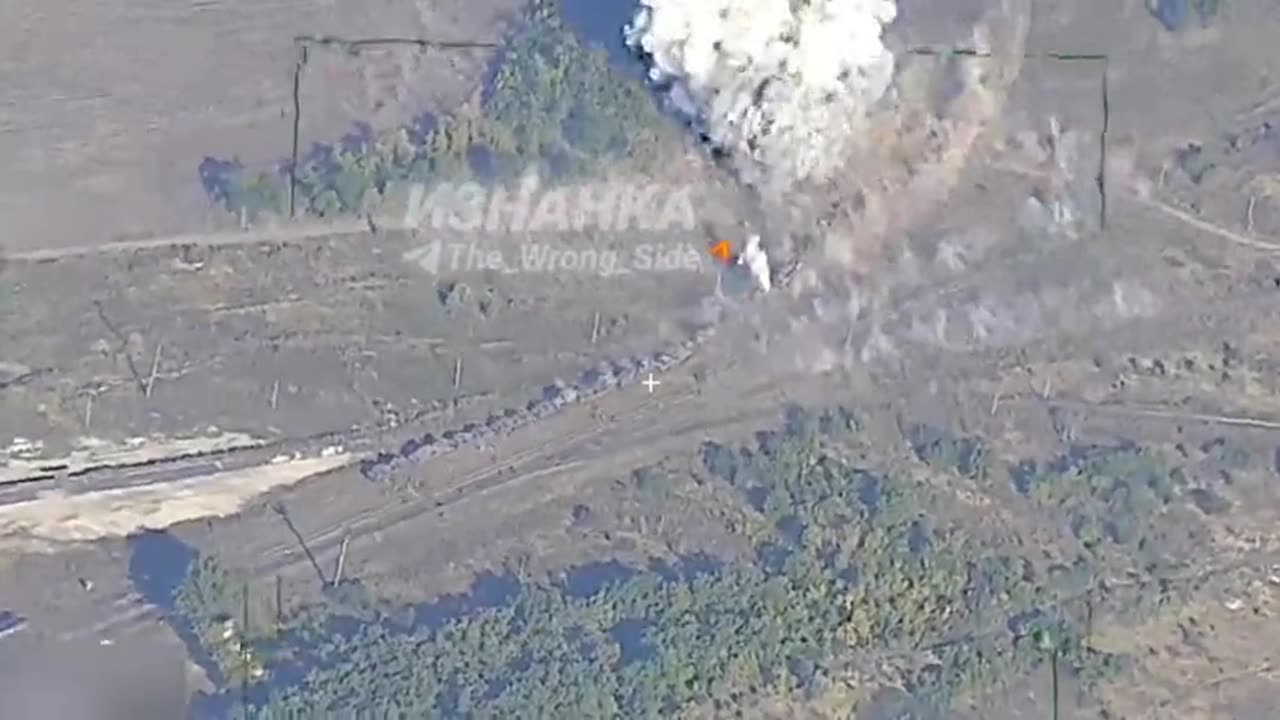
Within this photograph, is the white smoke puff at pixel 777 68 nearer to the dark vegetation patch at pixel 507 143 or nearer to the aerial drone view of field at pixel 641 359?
the aerial drone view of field at pixel 641 359

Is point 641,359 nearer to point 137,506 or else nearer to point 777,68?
point 777,68

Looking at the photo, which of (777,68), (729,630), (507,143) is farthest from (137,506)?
(777,68)

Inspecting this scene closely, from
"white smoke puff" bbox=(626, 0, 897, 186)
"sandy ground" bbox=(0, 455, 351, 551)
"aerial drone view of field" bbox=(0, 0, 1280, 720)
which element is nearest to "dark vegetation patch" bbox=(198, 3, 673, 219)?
"aerial drone view of field" bbox=(0, 0, 1280, 720)

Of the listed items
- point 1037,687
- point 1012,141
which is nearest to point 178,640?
point 1037,687

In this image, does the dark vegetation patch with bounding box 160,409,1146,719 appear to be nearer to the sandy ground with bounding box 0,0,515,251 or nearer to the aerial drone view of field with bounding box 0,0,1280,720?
the aerial drone view of field with bounding box 0,0,1280,720

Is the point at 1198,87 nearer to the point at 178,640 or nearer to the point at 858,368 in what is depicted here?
the point at 858,368

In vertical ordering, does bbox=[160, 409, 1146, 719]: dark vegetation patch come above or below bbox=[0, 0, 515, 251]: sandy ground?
below
